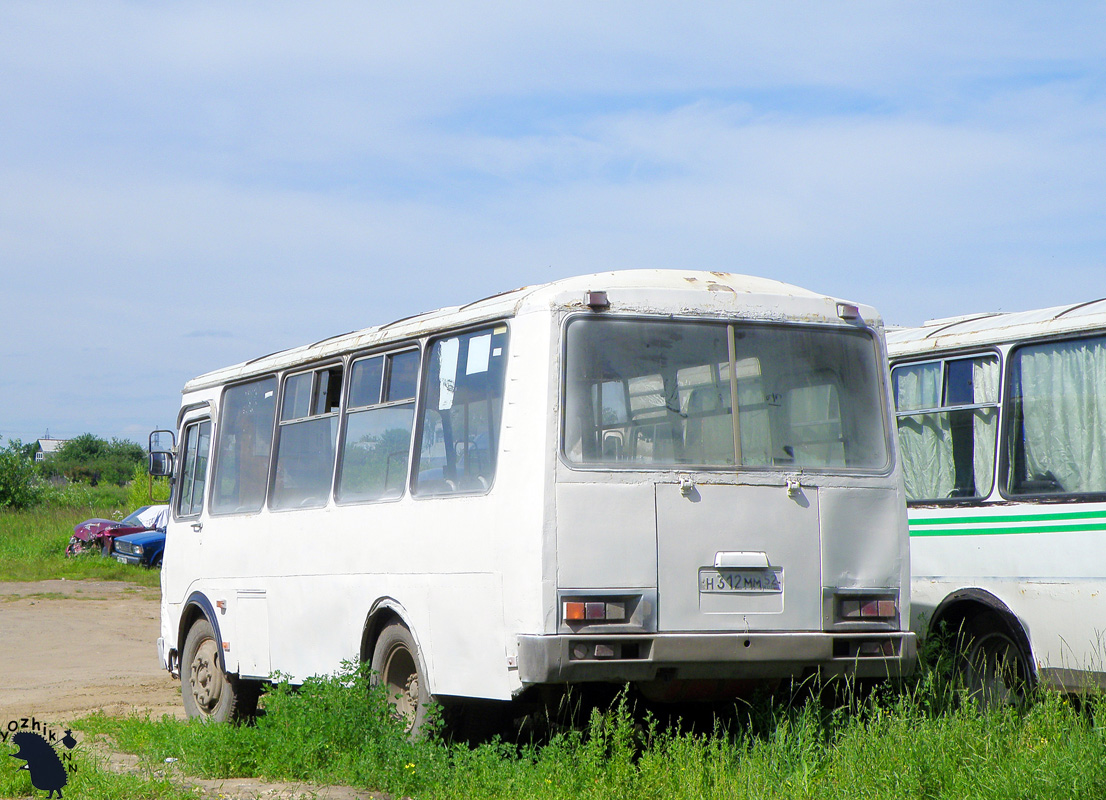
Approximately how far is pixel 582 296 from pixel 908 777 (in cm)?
300

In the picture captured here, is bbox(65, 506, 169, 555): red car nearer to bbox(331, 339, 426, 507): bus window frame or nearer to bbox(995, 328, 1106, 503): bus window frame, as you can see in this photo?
bbox(331, 339, 426, 507): bus window frame

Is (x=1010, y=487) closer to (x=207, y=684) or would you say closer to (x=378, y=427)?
(x=378, y=427)

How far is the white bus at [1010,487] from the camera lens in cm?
827

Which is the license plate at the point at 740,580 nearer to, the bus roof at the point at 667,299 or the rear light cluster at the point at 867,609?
the rear light cluster at the point at 867,609

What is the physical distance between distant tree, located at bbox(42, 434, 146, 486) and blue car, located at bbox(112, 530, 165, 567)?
71.0m

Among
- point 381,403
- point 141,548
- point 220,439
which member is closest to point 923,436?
point 381,403

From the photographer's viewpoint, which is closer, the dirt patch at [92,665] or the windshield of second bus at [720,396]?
the windshield of second bus at [720,396]

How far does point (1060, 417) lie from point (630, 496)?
10.7ft

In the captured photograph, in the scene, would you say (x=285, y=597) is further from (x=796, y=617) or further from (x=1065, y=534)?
(x=1065, y=534)

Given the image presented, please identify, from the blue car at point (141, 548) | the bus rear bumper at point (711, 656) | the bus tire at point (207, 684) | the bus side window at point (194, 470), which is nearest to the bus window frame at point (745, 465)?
the bus rear bumper at point (711, 656)

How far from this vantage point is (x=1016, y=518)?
8.78 m

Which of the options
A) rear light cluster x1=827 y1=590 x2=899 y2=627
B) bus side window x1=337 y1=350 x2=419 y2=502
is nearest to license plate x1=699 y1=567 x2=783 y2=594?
rear light cluster x1=827 y1=590 x2=899 y2=627

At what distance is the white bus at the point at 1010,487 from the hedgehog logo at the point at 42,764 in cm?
585

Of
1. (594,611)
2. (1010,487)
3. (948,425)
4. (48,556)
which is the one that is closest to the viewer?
(594,611)
